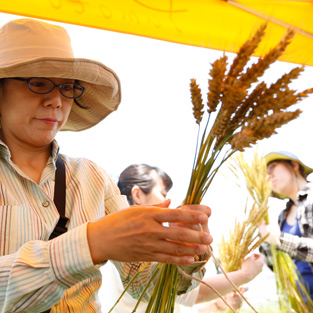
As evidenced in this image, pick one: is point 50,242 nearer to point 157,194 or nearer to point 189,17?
point 189,17

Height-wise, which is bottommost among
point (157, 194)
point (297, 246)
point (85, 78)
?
point (297, 246)

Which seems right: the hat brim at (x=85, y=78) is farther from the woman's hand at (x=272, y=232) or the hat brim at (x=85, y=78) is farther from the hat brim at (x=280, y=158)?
the hat brim at (x=280, y=158)

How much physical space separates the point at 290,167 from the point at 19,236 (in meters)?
2.17

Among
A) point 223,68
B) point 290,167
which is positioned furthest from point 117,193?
point 290,167

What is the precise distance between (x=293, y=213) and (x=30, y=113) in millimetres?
2138

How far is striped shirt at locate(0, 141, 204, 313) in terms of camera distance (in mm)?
688

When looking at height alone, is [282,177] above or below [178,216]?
above

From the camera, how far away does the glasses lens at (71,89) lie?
100 cm

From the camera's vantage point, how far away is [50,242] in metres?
0.72

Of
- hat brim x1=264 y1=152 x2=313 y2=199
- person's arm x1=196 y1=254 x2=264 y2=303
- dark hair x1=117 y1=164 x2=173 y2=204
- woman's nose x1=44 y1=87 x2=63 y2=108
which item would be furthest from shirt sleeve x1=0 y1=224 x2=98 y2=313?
hat brim x1=264 y1=152 x2=313 y2=199

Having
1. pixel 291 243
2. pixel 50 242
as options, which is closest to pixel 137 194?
pixel 291 243

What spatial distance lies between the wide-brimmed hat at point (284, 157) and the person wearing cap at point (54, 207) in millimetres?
1727

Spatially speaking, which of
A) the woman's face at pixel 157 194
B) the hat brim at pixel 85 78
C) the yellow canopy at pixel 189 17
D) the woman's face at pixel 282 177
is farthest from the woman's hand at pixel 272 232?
the hat brim at pixel 85 78

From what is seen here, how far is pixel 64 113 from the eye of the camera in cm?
100
